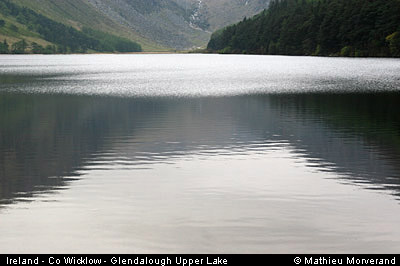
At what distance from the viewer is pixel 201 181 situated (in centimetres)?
2498

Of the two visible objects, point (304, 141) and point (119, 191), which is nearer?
point (119, 191)

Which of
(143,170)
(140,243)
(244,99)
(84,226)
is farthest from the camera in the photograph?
(244,99)

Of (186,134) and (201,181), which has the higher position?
(186,134)

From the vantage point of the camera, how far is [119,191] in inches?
911

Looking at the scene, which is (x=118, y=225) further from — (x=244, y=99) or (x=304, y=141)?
(x=244, y=99)

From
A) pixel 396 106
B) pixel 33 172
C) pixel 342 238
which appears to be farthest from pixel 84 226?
pixel 396 106

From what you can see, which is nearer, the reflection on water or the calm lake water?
the calm lake water

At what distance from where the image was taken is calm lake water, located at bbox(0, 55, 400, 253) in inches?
674

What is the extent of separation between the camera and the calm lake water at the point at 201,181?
17.1 m

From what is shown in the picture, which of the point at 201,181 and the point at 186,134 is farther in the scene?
the point at 186,134

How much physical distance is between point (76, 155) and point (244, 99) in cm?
3461

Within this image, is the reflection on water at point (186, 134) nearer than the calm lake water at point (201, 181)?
No
